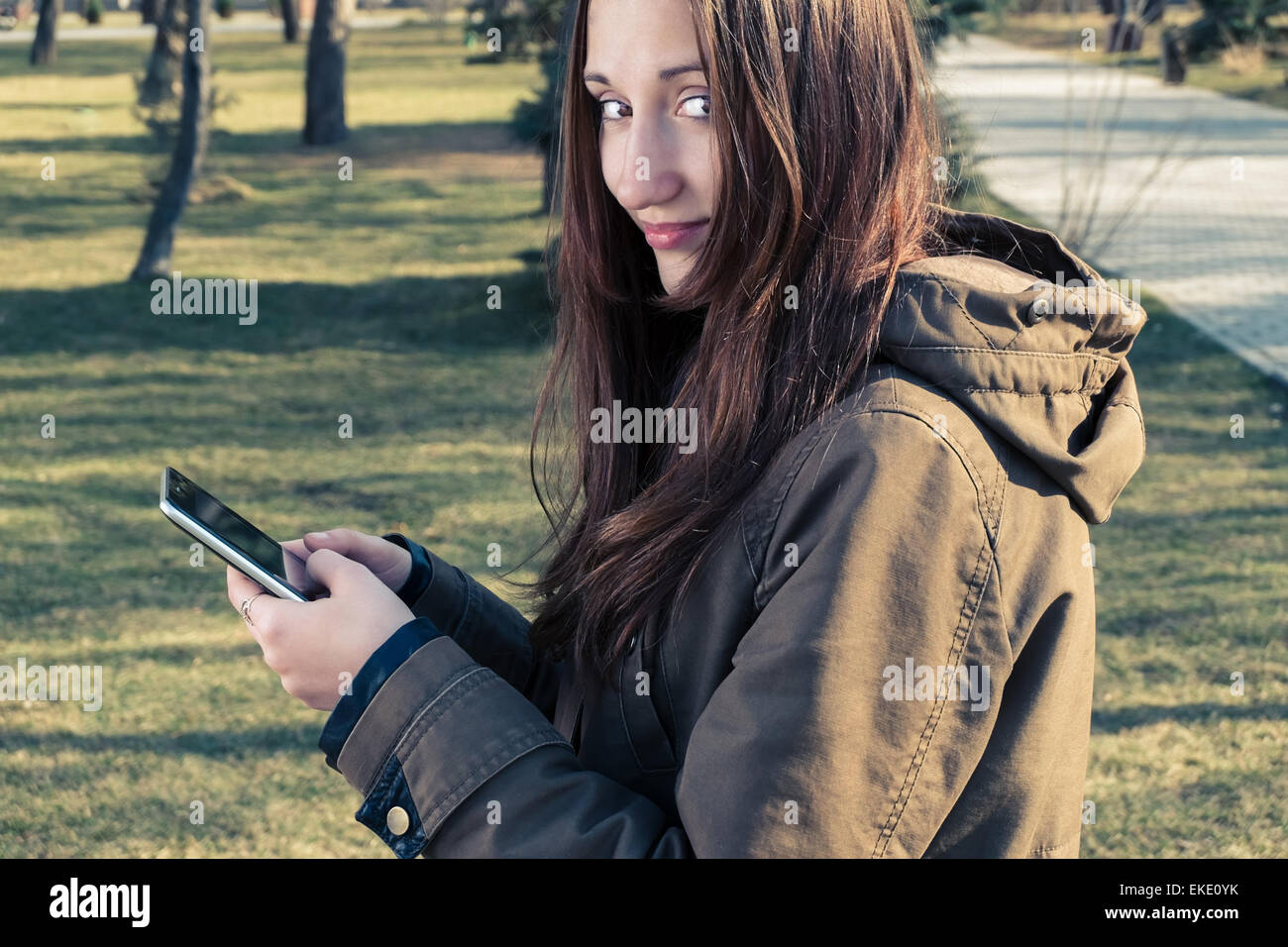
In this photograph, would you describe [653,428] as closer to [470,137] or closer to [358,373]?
[358,373]

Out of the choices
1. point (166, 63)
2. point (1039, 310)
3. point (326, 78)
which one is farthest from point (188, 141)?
point (1039, 310)

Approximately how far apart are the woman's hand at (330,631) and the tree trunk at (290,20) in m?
31.4

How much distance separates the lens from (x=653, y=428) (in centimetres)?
175

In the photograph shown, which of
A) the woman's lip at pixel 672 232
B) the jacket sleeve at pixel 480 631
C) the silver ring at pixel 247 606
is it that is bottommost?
the jacket sleeve at pixel 480 631

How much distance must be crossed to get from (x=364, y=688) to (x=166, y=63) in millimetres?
11428

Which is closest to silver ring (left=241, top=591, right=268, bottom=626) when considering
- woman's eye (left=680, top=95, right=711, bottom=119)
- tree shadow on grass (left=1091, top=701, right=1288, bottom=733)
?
woman's eye (left=680, top=95, right=711, bottom=119)

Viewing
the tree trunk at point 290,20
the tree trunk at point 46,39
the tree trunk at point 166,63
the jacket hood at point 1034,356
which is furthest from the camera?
the tree trunk at point 290,20

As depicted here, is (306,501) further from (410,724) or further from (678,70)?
(678,70)

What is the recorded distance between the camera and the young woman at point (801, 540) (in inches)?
48.9

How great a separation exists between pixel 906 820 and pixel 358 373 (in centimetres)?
797

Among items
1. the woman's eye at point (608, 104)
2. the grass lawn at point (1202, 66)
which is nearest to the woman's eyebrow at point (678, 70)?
the woman's eye at point (608, 104)

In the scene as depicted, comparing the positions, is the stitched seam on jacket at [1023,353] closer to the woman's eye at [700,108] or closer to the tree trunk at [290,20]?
the woman's eye at [700,108]

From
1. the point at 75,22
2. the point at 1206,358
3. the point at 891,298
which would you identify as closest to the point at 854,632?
the point at 891,298

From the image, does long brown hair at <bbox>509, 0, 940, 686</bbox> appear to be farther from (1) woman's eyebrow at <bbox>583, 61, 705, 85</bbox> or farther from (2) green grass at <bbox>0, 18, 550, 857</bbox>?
(2) green grass at <bbox>0, 18, 550, 857</bbox>
